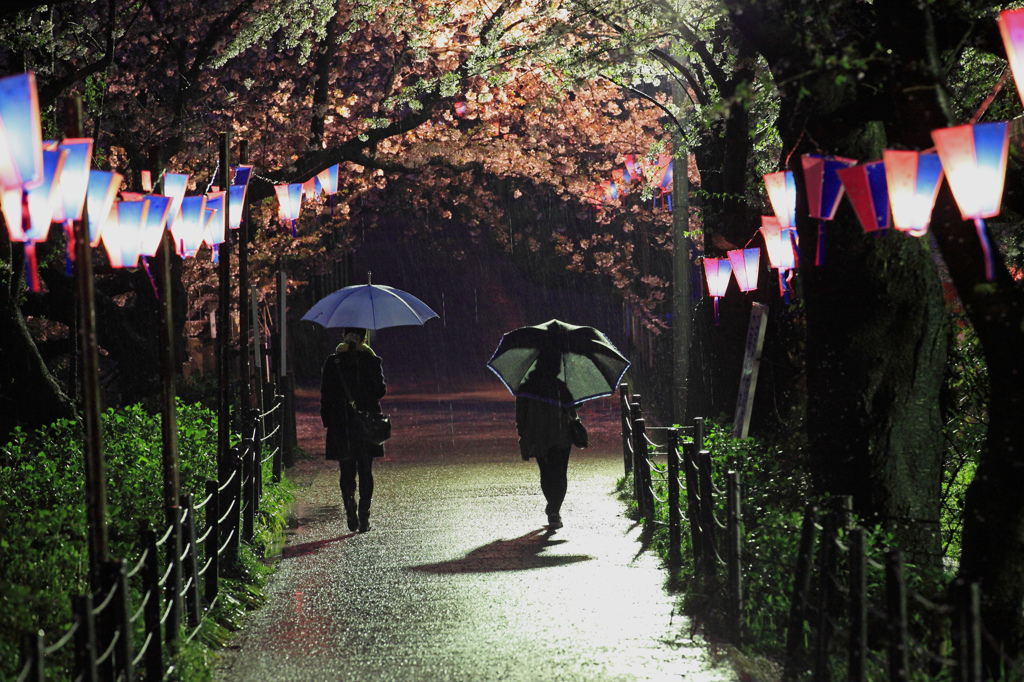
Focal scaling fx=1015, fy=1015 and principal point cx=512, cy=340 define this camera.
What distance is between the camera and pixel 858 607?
471 cm

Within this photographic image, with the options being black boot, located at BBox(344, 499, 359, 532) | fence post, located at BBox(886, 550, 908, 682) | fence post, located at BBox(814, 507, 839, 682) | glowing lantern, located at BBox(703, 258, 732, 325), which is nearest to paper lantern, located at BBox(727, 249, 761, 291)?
glowing lantern, located at BBox(703, 258, 732, 325)

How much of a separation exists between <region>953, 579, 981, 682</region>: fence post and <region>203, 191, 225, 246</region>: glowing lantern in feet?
24.5

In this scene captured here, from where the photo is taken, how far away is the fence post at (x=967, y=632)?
12.1 ft

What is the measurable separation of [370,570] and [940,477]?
14.9ft

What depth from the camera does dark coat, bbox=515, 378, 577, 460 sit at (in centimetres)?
1009

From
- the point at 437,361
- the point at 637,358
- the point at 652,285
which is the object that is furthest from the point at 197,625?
the point at 437,361

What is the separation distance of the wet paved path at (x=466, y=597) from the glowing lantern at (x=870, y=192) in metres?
2.77

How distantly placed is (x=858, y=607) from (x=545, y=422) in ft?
18.2

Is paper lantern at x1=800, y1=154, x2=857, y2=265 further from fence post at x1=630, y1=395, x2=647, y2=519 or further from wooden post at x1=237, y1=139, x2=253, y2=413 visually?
wooden post at x1=237, y1=139, x2=253, y2=413

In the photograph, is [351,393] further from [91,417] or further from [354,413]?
[91,417]

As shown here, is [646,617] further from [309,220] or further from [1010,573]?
[309,220]

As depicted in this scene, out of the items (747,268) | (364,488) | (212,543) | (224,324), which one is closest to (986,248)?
(212,543)

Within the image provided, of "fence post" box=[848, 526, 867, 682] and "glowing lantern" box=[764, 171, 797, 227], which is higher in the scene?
"glowing lantern" box=[764, 171, 797, 227]

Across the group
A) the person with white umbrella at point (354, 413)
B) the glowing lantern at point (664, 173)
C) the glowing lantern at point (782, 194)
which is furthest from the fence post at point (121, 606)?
the glowing lantern at point (664, 173)
